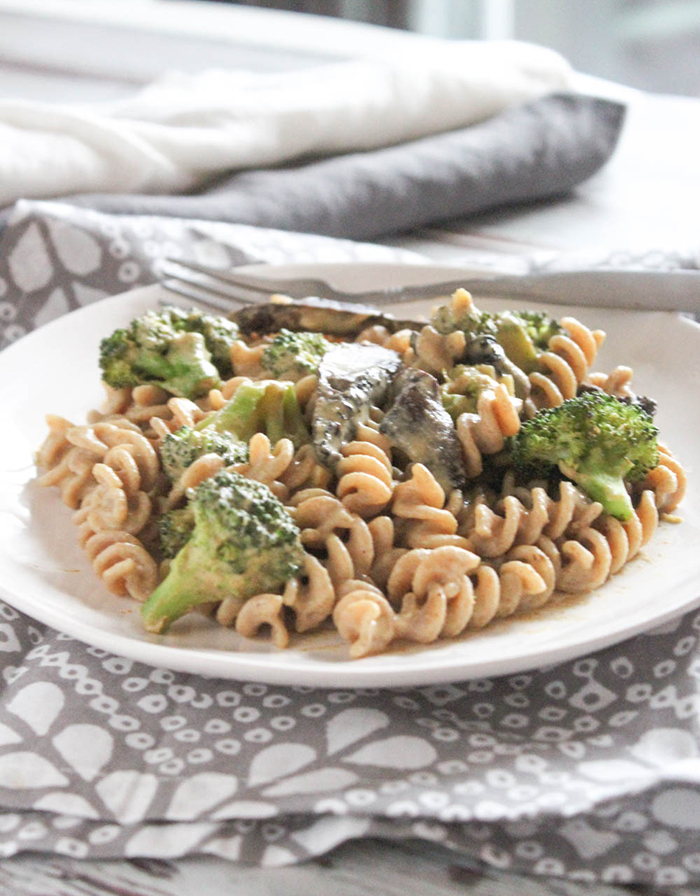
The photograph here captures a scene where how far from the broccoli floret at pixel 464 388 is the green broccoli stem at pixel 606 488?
0.22 metres

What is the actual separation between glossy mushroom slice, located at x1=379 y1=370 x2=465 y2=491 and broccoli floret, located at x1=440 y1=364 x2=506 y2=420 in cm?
6

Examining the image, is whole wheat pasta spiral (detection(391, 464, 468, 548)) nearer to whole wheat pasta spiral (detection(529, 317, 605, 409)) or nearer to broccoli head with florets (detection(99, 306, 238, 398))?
whole wheat pasta spiral (detection(529, 317, 605, 409))

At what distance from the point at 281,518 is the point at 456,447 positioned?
37 cm

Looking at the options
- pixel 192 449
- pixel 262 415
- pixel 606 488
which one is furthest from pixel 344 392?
pixel 606 488

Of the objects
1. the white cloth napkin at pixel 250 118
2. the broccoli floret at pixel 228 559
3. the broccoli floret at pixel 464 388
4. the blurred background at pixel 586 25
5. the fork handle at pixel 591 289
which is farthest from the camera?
the blurred background at pixel 586 25

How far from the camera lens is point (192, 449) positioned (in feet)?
6.72

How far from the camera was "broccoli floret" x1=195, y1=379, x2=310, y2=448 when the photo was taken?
2131mm

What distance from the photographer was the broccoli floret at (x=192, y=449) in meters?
2.04

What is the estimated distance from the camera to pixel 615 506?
1991mm

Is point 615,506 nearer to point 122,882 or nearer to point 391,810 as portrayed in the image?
point 391,810

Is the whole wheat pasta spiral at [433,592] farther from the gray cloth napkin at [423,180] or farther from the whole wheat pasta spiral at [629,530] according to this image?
the gray cloth napkin at [423,180]

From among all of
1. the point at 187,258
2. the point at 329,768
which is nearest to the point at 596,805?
the point at 329,768

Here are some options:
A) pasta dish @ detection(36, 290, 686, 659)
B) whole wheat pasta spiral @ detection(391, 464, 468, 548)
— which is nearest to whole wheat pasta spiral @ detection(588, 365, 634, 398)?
pasta dish @ detection(36, 290, 686, 659)

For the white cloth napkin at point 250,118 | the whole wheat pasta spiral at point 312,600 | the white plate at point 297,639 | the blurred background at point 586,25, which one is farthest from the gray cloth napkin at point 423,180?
the blurred background at point 586,25
